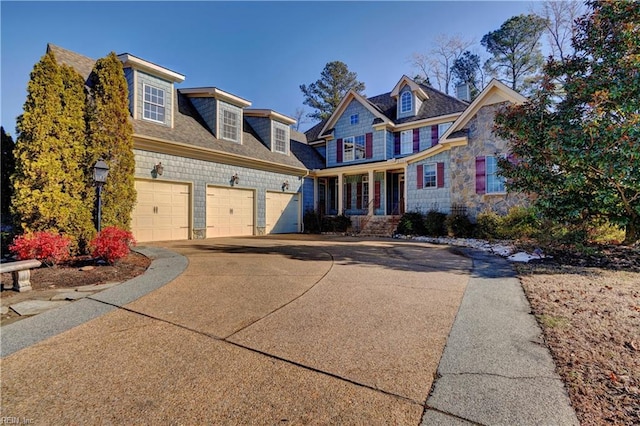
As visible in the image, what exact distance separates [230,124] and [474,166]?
10.6 metres

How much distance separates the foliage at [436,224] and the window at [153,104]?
11405mm

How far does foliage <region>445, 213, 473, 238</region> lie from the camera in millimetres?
12078

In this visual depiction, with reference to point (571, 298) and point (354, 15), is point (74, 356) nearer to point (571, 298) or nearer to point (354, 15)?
point (571, 298)

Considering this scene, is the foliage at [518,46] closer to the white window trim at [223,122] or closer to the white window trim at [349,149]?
the white window trim at [349,149]

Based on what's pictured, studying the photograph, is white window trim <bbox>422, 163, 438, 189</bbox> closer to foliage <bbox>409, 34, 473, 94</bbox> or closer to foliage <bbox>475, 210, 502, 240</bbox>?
foliage <bbox>475, 210, 502, 240</bbox>

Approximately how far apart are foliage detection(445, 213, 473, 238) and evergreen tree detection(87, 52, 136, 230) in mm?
11268

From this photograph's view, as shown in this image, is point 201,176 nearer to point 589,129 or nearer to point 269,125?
point 269,125

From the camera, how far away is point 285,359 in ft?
7.70

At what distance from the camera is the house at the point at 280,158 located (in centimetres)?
1016

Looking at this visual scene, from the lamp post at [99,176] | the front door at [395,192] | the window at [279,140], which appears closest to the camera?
the lamp post at [99,176]

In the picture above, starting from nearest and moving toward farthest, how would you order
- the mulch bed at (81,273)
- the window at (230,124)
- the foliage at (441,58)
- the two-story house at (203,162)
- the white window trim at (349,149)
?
the mulch bed at (81,273) → the two-story house at (203,162) → the window at (230,124) → the white window trim at (349,149) → the foliage at (441,58)

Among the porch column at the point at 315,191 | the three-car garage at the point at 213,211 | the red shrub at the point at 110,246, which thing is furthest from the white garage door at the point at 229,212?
the red shrub at the point at 110,246

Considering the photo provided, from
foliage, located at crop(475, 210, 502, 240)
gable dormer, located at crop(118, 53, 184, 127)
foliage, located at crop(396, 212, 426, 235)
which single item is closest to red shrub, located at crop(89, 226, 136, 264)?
gable dormer, located at crop(118, 53, 184, 127)

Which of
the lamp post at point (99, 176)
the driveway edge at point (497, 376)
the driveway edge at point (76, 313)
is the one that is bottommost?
the driveway edge at point (497, 376)
